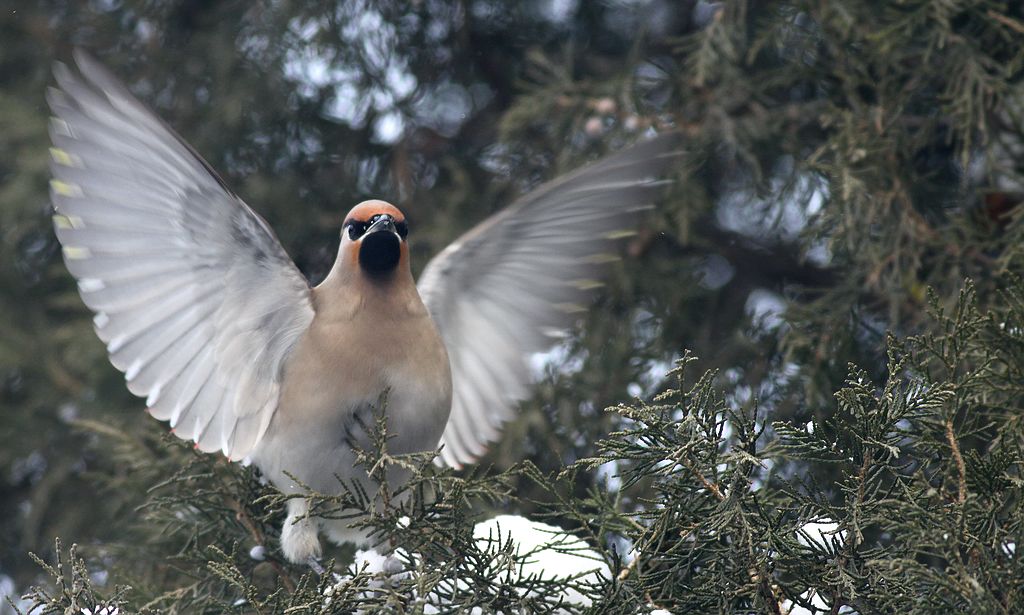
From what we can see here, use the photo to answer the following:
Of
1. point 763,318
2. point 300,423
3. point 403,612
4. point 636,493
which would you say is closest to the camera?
point 403,612

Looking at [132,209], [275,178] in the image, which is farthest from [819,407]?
[275,178]

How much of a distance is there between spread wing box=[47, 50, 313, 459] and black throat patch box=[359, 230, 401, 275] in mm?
196

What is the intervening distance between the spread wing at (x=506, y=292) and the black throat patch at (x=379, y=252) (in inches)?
13.9

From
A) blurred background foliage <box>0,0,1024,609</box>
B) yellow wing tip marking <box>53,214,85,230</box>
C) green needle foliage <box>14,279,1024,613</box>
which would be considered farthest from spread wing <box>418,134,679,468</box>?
green needle foliage <box>14,279,1024,613</box>

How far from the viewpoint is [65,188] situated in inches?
116

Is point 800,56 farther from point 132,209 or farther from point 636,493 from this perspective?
point 132,209

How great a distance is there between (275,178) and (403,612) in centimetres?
274

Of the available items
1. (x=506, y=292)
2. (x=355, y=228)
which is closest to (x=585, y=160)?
(x=506, y=292)

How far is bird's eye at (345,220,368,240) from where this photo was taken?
315cm

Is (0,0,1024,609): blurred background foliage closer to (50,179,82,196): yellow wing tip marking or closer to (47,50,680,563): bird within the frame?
(47,50,680,563): bird

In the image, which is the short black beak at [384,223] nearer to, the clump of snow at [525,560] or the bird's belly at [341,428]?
the bird's belly at [341,428]

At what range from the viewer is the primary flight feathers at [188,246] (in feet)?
9.65

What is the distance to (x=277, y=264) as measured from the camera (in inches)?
120

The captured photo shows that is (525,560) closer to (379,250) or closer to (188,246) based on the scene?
(379,250)
